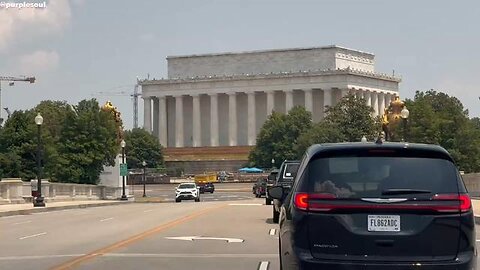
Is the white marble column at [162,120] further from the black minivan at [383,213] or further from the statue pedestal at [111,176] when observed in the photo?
the black minivan at [383,213]

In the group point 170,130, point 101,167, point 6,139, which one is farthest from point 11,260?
point 170,130

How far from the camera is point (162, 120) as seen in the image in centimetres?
17738

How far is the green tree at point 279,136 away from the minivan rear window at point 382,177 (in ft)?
407

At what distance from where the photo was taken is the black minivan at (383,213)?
28.2 ft

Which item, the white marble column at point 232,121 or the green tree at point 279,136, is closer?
the green tree at point 279,136

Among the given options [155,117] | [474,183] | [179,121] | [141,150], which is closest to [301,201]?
[474,183]

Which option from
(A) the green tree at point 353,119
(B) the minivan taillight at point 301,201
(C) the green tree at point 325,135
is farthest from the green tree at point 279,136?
(B) the minivan taillight at point 301,201

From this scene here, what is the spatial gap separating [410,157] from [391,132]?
62.5 m

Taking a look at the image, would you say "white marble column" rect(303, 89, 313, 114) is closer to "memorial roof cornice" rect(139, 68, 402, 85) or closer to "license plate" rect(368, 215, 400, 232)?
"memorial roof cornice" rect(139, 68, 402, 85)

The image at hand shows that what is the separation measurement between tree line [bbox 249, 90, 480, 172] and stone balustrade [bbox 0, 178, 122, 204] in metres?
21.7

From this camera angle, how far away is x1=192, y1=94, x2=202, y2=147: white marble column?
563 feet

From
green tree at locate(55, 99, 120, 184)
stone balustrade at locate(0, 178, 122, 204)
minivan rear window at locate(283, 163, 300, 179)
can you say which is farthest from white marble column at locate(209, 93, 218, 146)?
minivan rear window at locate(283, 163, 300, 179)

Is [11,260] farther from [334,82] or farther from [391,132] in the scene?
[334,82]

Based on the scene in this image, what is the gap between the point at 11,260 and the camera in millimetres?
17094
